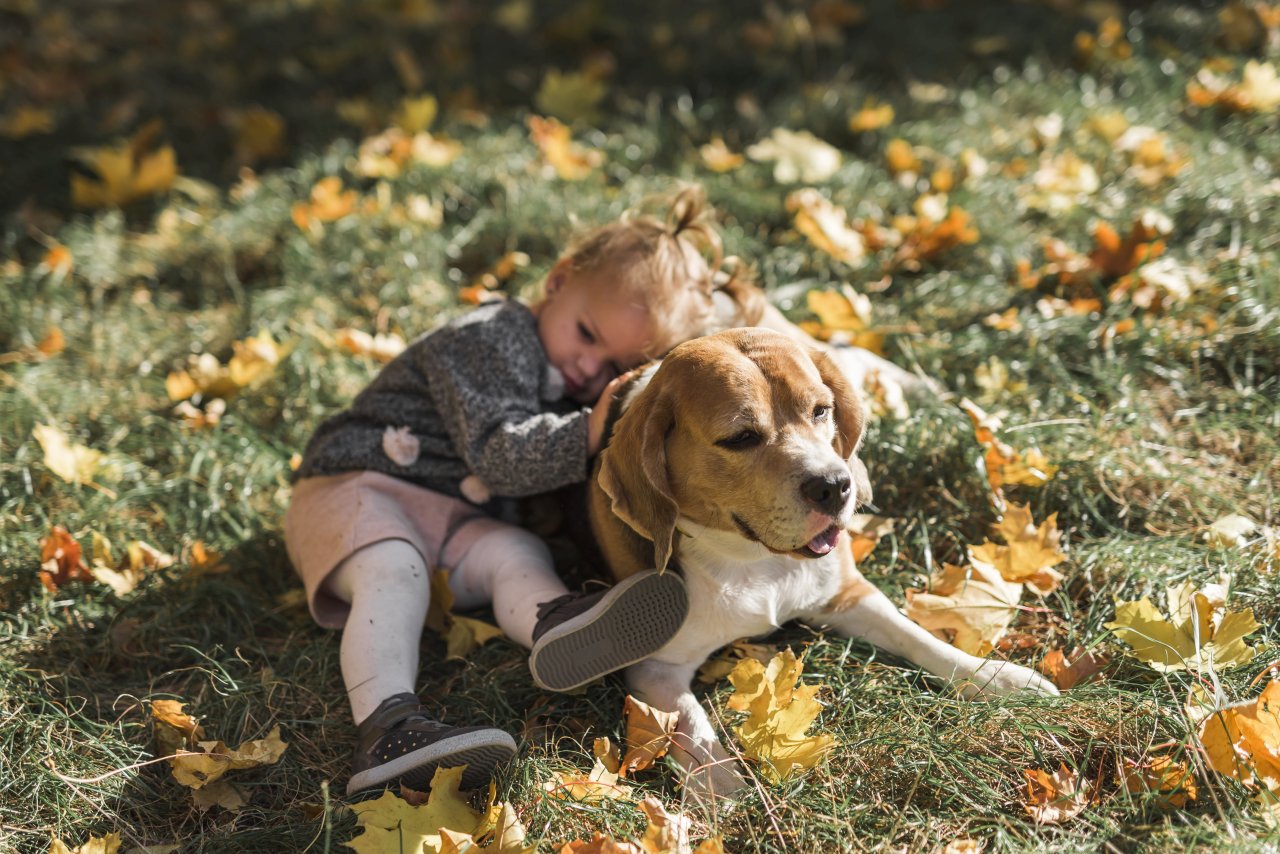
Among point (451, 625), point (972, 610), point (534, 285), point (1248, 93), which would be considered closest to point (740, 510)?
point (972, 610)

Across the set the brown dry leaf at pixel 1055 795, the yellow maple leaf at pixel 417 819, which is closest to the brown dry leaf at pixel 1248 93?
the brown dry leaf at pixel 1055 795

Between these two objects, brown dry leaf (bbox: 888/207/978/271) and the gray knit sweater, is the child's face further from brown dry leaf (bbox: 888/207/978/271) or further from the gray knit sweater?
brown dry leaf (bbox: 888/207/978/271)

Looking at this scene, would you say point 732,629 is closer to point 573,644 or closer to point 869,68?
point 573,644

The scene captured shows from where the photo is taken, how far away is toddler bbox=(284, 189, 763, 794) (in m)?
3.07

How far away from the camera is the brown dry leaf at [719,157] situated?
531 cm

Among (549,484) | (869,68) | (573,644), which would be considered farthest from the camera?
(869,68)

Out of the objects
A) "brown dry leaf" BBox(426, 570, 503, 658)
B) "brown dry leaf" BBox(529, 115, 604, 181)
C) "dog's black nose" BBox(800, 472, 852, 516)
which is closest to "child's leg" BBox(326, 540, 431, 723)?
"brown dry leaf" BBox(426, 570, 503, 658)

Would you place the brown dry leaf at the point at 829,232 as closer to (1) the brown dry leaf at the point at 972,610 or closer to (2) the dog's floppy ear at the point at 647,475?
(1) the brown dry leaf at the point at 972,610

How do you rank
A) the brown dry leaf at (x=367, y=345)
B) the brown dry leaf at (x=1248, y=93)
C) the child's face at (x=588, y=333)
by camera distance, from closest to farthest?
the child's face at (x=588, y=333)
the brown dry leaf at (x=367, y=345)
the brown dry leaf at (x=1248, y=93)

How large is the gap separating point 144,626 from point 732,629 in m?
1.85

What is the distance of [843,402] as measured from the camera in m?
2.92

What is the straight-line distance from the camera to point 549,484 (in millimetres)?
3297

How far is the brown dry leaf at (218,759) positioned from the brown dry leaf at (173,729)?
0.12 feet

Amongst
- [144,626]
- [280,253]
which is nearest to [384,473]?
[144,626]
